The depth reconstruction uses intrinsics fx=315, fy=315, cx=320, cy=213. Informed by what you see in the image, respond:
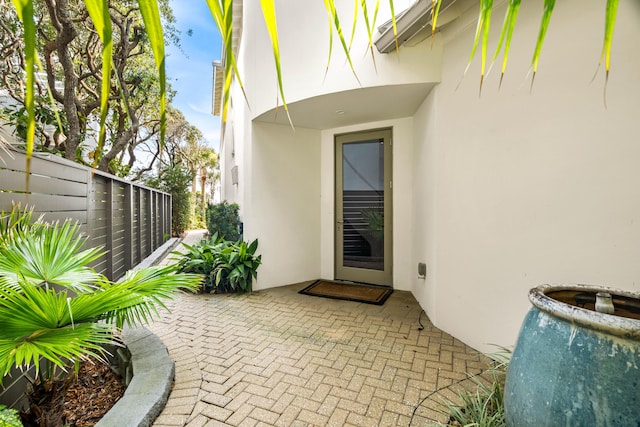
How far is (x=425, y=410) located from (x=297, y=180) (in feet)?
13.2

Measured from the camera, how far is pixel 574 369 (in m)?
1.35

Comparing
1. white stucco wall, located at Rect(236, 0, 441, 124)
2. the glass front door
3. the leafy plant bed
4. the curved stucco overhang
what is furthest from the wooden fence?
the glass front door

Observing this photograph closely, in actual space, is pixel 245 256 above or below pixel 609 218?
below

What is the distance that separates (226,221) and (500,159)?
200 inches

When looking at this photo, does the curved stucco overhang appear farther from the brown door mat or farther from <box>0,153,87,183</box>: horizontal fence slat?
the brown door mat

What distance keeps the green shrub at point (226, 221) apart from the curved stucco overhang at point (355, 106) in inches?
86.8

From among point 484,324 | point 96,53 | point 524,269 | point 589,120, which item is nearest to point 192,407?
point 484,324

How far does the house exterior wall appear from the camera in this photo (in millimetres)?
2221

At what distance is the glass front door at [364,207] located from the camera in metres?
5.23

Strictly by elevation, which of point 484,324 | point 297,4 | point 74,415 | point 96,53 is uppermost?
point 96,53

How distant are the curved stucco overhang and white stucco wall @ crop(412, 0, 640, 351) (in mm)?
457

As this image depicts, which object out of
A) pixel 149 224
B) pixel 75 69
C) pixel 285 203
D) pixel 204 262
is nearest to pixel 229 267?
pixel 204 262

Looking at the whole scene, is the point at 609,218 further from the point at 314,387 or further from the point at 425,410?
the point at 314,387

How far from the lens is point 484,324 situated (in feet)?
9.83
